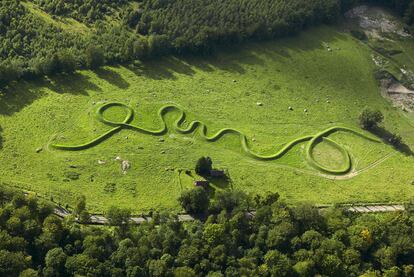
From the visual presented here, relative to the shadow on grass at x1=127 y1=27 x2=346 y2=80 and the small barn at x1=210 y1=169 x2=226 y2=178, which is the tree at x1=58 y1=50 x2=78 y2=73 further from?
the small barn at x1=210 y1=169 x2=226 y2=178

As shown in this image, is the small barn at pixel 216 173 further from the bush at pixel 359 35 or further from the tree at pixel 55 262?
the bush at pixel 359 35

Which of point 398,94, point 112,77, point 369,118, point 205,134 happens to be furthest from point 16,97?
point 398,94

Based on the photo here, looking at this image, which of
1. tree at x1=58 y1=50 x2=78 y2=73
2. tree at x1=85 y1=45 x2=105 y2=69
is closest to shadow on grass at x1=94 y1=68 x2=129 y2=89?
tree at x1=85 y1=45 x2=105 y2=69

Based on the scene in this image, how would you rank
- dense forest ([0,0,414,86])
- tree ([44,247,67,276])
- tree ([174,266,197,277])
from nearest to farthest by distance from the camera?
tree ([44,247,67,276])
tree ([174,266,197,277])
dense forest ([0,0,414,86])

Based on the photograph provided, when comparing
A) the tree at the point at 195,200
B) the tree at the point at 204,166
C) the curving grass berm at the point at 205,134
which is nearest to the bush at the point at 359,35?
the curving grass berm at the point at 205,134

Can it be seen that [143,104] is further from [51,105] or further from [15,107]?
[15,107]

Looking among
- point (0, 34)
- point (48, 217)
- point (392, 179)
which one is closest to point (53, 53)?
point (0, 34)


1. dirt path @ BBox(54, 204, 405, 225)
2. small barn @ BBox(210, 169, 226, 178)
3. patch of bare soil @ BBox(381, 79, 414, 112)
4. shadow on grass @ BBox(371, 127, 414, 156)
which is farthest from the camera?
patch of bare soil @ BBox(381, 79, 414, 112)
